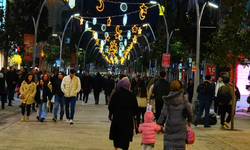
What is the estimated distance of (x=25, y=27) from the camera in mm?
53844

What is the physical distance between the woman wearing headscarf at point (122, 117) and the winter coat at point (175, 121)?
2.25ft

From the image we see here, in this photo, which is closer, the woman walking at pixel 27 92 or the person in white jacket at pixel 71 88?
the person in white jacket at pixel 71 88

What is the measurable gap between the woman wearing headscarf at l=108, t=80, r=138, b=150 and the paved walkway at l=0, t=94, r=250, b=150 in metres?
2.14

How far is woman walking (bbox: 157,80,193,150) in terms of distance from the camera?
8.73 metres

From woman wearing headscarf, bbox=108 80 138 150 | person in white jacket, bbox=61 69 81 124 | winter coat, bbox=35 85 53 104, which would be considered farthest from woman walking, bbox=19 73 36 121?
woman wearing headscarf, bbox=108 80 138 150

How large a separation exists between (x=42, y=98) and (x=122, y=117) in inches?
341

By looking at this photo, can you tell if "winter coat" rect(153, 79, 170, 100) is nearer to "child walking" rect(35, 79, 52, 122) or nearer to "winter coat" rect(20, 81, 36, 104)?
"child walking" rect(35, 79, 52, 122)

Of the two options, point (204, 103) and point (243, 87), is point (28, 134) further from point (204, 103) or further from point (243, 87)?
point (243, 87)

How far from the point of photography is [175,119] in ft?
29.1

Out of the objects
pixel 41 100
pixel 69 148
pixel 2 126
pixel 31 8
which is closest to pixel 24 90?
pixel 41 100

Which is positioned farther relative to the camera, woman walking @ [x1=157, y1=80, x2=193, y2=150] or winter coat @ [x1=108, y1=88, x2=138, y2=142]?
winter coat @ [x1=108, y1=88, x2=138, y2=142]

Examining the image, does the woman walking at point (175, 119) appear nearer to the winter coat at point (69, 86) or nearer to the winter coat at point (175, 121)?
the winter coat at point (175, 121)

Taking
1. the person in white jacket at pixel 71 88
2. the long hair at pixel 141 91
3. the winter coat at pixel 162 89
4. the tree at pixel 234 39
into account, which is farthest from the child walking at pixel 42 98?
the tree at pixel 234 39

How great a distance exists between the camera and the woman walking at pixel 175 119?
8.73 metres
